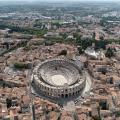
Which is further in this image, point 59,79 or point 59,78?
point 59,78

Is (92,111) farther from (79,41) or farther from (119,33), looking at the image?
(119,33)

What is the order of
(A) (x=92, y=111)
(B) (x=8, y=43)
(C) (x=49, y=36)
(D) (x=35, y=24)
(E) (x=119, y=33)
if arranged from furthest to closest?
(D) (x=35, y=24) → (E) (x=119, y=33) → (C) (x=49, y=36) → (B) (x=8, y=43) → (A) (x=92, y=111)

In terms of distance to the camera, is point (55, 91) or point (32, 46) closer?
point (55, 91)

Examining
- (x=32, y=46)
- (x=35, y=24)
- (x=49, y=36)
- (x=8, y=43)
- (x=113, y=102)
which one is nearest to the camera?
(x=113, y=102)

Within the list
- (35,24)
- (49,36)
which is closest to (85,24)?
(35,24)
